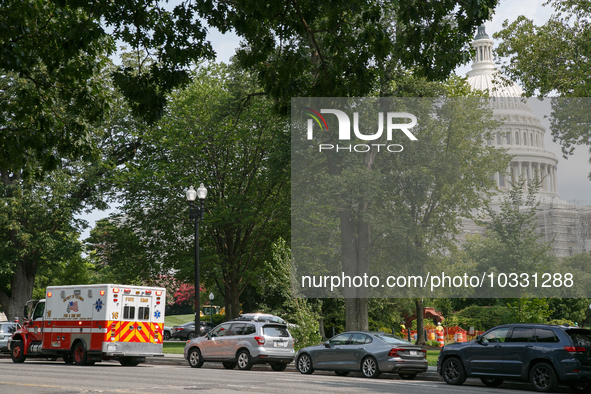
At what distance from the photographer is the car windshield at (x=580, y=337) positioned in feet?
48.4

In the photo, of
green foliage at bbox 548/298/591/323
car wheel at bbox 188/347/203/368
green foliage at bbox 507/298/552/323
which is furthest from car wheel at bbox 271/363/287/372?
green foliage at bbox 548/298/591/323

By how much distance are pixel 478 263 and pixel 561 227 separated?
21.9 metres

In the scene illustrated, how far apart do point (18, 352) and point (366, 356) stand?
14449 millimetres

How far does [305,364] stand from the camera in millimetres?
20219

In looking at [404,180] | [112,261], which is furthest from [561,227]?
[112,261]

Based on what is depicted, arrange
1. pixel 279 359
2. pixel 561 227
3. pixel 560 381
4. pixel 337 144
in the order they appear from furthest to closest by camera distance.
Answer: pixel 561 227 → pixel 337 144 → pixel 279 359 → pixel 560 381

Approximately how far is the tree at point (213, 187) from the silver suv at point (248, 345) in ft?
43.2

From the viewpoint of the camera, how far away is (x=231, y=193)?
117 ft

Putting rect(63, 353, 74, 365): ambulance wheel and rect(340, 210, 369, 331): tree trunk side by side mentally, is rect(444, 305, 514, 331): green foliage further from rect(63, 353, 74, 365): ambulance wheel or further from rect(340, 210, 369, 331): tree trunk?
rect(63, 353, 74, 365): ambulance wheel

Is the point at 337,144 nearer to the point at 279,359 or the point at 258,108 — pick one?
the point at 258,108

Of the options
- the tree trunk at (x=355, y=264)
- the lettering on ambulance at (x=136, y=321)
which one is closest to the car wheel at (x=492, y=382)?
the tree trunk at (x=355, y=264)

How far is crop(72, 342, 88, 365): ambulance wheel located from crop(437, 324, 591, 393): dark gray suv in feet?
40.7

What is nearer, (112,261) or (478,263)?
(478,263)

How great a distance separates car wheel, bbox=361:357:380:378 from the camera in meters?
18.5
